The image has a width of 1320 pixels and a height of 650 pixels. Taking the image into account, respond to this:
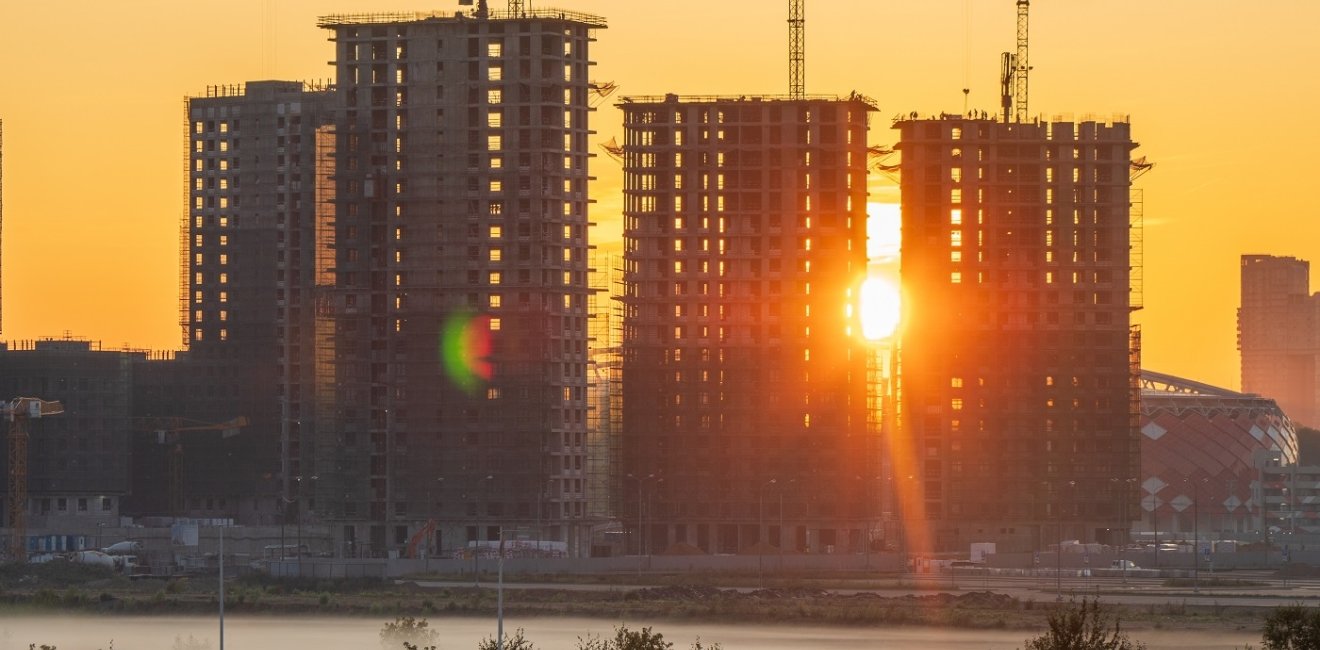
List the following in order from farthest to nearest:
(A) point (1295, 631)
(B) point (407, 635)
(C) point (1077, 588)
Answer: (C) point (1077, 588) → (B) point (407, 635) → (A) point (1295, 631)

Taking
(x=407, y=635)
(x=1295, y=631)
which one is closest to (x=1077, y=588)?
(x=407, y=635)

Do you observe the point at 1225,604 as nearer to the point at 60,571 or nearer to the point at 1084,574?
the point at 1084,574

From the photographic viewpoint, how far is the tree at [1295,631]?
9544cm

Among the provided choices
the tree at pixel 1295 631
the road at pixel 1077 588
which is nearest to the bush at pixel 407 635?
the road at pixel 1077 588

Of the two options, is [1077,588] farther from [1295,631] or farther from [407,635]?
[1295,631]

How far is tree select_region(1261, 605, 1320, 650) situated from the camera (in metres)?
95.4

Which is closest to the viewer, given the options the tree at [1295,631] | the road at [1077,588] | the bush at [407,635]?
the tree at [1295,631]

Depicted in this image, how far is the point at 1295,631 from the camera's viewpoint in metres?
96.8

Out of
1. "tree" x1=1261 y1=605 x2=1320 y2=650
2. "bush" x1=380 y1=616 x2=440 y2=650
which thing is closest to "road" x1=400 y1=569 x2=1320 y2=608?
"bush" x1=380 y1=616 x2=440 y2=650

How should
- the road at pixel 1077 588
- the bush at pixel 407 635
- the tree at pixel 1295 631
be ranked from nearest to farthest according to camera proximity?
the tree at pixel 1295 631, the bush at pixel 407 635, the road at pixel 1077 588

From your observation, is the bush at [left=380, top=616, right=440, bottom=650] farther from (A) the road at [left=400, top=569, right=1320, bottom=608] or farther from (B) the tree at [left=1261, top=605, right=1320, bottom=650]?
(B) the tree at [left=1261, top=605, right=1320, bottom=650]

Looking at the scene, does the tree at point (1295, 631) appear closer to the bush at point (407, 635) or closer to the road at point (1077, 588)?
the bush at point (407, 635)

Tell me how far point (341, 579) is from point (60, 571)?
1017 inches

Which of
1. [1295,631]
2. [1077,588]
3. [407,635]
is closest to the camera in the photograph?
[1295,631]
